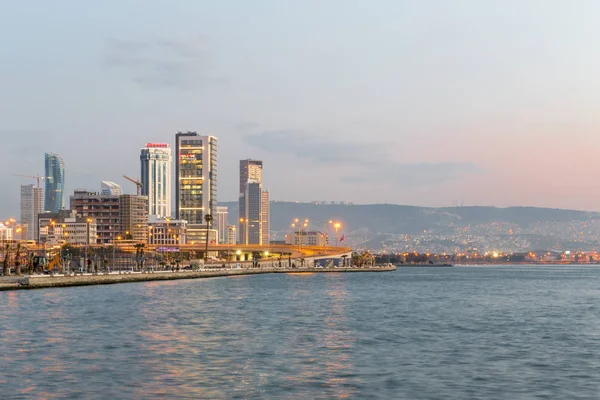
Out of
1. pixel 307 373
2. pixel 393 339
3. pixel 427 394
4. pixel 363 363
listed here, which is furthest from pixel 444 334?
pixel 427 394

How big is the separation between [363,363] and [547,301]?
70.3 meters

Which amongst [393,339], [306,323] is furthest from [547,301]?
[393,339]

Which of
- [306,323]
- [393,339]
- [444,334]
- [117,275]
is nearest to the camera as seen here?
[393,339]

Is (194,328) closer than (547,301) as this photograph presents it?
Yes

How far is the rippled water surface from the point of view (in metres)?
37.7

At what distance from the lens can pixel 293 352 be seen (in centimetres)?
5038

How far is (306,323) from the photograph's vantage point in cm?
7131

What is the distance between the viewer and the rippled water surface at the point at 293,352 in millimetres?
37656

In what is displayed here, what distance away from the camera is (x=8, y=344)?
5338 centimetres

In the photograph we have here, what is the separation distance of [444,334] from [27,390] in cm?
3424

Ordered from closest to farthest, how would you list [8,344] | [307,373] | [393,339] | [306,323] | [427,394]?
[427,394], [307,373], [8,344], [393,339], [306,323]

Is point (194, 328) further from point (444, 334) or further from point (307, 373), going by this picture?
point (307, 373)

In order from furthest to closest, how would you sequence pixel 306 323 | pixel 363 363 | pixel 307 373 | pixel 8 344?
pixel 306 323 → pixel 8 344 → pixel 363 363 → pixel 307 373

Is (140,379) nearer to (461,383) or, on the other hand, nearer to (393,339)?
(461,383)
